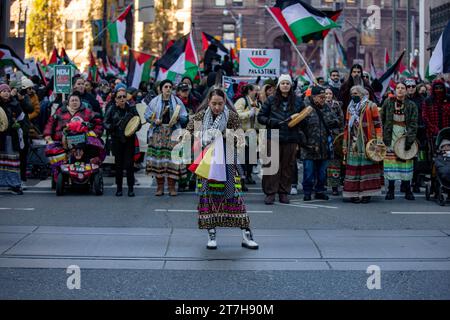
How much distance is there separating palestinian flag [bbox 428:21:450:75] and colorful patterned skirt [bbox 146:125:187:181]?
4.15m

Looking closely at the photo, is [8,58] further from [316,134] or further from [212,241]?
[212,241]

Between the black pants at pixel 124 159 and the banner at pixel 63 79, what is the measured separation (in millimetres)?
4154

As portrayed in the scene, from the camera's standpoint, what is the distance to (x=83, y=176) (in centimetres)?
1467

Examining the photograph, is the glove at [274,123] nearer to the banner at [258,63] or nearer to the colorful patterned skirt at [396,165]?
the colorful patterned skirt at [396,165]

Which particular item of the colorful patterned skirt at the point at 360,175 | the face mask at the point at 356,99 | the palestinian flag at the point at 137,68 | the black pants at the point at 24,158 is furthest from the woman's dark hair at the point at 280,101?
the palestinian flag at the point at 137,68

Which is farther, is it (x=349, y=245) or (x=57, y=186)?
(x=57, y=186)

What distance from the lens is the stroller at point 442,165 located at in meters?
13.6

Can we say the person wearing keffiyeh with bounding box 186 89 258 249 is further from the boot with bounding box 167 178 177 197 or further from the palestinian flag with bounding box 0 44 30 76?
the palestinian flag with bounding box 0 44 30 76

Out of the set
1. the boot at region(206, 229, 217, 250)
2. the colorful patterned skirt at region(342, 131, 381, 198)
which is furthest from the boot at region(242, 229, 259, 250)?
the colorful patterned skirt at region(342, 131, 381, 198)

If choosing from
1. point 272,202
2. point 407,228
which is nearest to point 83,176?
point 272,202

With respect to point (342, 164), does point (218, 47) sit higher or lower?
higher

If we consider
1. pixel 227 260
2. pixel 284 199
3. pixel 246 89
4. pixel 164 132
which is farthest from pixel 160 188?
pixel 227 260

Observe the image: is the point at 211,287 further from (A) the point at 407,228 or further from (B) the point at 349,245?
(A) the point at 407,228

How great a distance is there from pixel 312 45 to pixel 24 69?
65901mm
